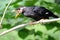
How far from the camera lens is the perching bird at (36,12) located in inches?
65.9

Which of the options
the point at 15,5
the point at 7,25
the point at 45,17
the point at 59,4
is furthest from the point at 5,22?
the point at 59,4

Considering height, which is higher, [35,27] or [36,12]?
[36,12]

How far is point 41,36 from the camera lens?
1833 mm

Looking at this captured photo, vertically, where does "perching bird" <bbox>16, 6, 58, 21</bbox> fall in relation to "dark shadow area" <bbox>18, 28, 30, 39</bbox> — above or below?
above

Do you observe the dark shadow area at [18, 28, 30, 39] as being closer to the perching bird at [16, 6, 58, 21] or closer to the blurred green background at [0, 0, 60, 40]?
the blurred green background at [0, 0, 60, 40]

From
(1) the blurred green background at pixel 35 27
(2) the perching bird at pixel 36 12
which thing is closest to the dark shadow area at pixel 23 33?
(1) the blurred green background at pixel 35 27

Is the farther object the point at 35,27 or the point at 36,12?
the point at 35,27

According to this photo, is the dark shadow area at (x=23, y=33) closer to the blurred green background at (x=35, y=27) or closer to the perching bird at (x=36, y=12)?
the blurred green background at (x=35, y=27)

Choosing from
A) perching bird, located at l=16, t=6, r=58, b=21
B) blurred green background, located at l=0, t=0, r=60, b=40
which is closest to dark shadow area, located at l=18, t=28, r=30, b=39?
blurred green background, located at l=0, t=0, r=60, b=40

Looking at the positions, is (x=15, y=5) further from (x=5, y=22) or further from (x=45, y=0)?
(x=45, y=0)

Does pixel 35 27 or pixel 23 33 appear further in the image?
pixel 35 27

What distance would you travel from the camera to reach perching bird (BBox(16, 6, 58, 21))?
1.67 meters

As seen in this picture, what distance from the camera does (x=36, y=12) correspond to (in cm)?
172

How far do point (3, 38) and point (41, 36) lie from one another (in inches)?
12.1
